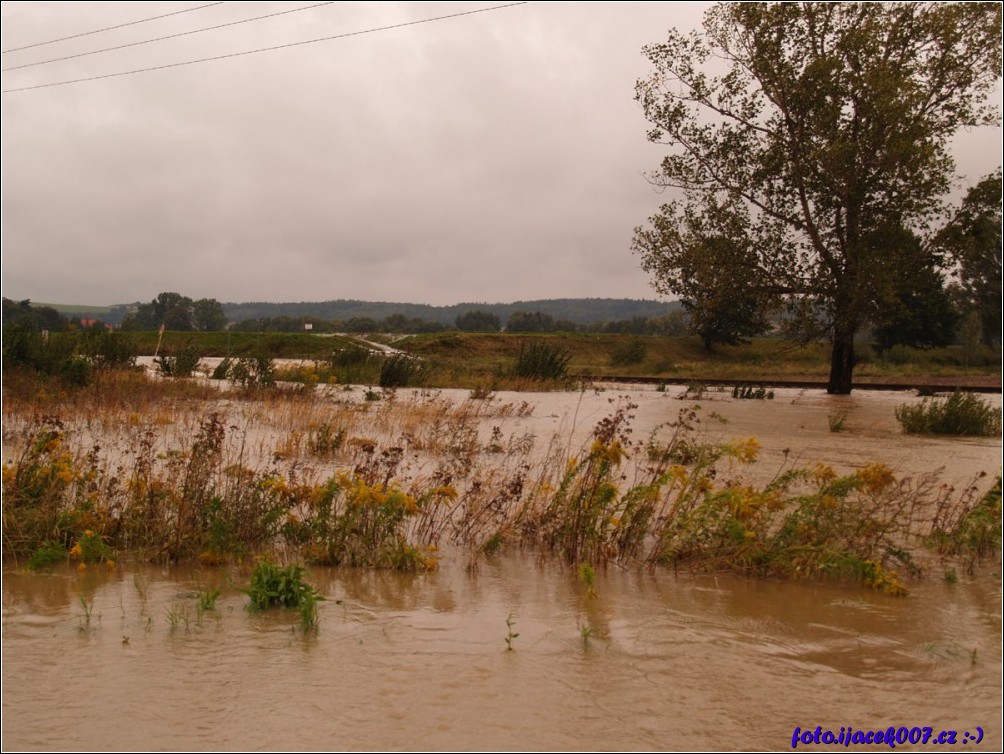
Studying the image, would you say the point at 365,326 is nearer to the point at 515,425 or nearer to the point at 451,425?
the point at 515,425

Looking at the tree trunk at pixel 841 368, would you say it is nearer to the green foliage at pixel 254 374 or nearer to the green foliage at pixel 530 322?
the green foliage at pixel 254 374

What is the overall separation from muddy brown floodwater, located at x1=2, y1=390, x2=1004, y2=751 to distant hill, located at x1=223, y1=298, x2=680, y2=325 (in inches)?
374

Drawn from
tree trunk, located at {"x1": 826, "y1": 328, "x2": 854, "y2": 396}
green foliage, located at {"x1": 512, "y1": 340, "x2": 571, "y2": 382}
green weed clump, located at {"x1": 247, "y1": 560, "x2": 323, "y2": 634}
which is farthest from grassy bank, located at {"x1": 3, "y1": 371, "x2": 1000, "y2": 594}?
tree trunk, located at {"x1": 826, "y1": 328, "x2": 854, "y2": 396}

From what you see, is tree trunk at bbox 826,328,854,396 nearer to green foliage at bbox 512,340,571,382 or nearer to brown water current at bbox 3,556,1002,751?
green foliage at bbox 512,340,571,382

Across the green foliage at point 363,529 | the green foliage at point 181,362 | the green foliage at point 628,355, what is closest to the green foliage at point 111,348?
the green foliage at point 181,362

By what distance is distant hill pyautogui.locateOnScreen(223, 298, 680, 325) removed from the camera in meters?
19.9

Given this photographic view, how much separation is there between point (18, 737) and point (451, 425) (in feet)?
29.0

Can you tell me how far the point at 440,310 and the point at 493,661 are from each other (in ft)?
222

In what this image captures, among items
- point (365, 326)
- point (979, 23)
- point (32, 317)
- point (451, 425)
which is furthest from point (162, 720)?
point (365, 326)

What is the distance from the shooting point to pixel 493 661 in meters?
4.93

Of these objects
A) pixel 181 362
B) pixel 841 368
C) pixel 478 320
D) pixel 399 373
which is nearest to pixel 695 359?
pixel 478 320

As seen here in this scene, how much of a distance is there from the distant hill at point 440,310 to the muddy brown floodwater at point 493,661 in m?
9.51

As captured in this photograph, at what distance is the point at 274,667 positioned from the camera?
15.5 ft

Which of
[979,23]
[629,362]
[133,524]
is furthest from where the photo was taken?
[629,362]
